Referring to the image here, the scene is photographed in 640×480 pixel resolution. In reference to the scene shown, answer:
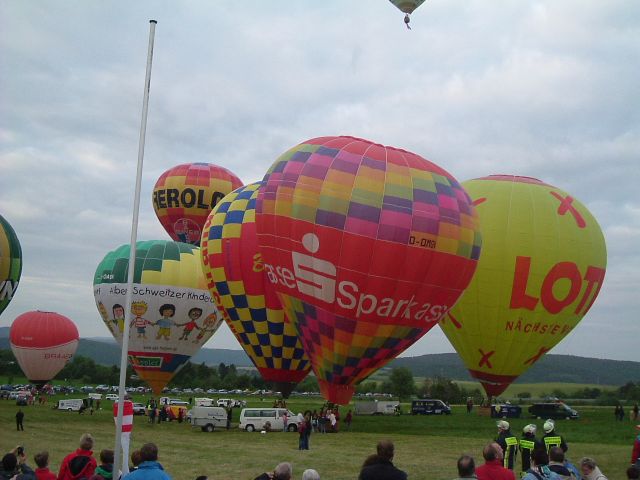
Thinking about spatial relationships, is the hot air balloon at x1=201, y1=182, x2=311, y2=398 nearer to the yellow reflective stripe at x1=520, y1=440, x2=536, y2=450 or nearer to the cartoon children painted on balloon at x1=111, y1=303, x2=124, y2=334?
the cartoon children painted on balloon at x1=111, y1=303, x2=124, y2=334

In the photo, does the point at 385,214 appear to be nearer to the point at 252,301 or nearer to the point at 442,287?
the point at 442,287

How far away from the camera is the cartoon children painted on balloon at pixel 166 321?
25.4 metres

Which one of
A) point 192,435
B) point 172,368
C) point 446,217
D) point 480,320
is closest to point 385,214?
point 446,217

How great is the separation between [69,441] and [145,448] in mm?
15415

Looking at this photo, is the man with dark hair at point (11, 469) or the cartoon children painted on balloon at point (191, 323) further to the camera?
the cartoon children painted on balloon at point (191, 323)

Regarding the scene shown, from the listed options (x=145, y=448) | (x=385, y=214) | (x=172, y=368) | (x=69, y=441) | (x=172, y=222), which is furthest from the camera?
(x=172, y=222)

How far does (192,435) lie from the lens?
21.8 m

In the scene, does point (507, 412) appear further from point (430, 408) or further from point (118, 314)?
point (118, 314)

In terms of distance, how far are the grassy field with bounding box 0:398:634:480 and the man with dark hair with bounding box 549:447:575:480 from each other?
6974 mm

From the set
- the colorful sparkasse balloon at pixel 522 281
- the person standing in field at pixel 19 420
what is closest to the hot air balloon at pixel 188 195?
the person standing in field at pixel 19 420

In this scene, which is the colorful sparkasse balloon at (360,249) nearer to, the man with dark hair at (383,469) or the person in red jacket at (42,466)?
the person in red jacket at (42,466)

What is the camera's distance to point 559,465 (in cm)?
598

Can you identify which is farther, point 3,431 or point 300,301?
point 3,431

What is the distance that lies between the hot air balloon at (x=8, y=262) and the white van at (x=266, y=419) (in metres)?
12.5
